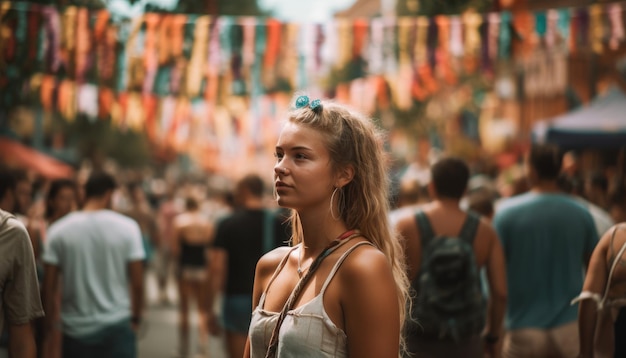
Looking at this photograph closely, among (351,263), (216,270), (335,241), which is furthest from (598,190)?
(351,263)

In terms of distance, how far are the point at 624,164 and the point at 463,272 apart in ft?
4.05

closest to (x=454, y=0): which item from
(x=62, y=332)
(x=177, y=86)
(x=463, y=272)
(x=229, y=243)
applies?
(x=229, y=243)

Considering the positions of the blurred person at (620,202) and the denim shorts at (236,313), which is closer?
the blurred person at (620,202)

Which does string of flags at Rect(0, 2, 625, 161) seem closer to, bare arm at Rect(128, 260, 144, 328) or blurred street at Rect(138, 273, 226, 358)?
blurred street at Rect(138, 273, 226, 358)

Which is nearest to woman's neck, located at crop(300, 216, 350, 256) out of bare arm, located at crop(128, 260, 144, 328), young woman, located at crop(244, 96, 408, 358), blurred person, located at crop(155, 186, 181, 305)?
young woman, located at crop(244, 96, 408, 358)

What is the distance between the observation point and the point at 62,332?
652 centimetres

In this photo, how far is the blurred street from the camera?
1147cm

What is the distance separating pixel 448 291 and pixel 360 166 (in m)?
2.57

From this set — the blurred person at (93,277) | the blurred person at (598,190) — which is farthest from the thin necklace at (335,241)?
the blurred person at (598,190)

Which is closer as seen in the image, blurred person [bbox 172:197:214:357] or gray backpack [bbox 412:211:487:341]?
gray backpack [bbox 412:211:487:341]

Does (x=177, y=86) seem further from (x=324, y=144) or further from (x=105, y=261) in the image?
(x=324, y=144)

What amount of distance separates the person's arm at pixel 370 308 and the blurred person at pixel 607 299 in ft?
6.04

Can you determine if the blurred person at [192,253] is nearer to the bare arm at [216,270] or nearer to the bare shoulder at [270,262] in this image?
the bare arm at [216,270]

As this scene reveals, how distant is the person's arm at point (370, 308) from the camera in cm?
304
